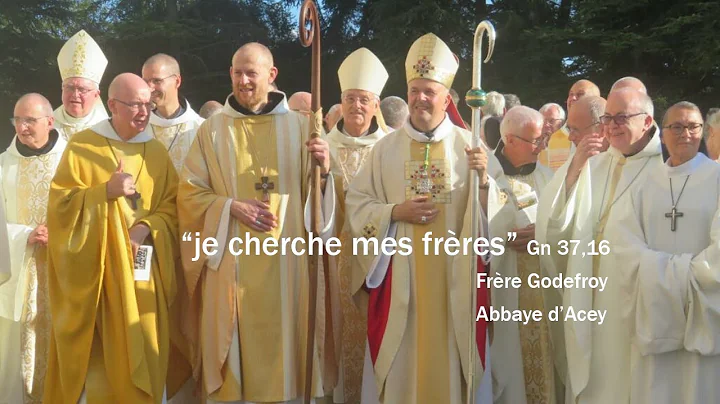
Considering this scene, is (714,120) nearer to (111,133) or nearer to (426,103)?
(426,103)

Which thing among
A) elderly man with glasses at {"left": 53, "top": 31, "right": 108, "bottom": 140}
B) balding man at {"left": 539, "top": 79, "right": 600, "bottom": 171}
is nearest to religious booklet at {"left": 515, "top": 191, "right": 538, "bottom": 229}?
balding man at {"left": 539, "top": 79, "right": 600, "bottom": 171}

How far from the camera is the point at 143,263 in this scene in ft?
20.0

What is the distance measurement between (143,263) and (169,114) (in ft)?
4.98

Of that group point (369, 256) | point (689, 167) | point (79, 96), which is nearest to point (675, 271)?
point (689, 167)

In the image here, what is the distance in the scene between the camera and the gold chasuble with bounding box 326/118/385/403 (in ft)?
20.9

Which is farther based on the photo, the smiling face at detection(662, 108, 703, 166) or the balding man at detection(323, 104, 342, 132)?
the balding man at detection(323, 104, 342, 132)

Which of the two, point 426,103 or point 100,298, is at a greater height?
point 426,103

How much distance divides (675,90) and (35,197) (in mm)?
13005

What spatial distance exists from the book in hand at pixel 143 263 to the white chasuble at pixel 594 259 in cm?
252

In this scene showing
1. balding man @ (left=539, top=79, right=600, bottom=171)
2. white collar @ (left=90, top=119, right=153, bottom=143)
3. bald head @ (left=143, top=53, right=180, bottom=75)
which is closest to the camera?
white collar @ (left=90, top=119, right=153, bottom=143)

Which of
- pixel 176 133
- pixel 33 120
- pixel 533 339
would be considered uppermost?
pixel 33 120

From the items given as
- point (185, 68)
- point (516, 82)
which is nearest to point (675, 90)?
point (516, 82)

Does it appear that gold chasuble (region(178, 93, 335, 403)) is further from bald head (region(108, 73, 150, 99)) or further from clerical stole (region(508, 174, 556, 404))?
clerical stole (region(508, 174, 556, 404))

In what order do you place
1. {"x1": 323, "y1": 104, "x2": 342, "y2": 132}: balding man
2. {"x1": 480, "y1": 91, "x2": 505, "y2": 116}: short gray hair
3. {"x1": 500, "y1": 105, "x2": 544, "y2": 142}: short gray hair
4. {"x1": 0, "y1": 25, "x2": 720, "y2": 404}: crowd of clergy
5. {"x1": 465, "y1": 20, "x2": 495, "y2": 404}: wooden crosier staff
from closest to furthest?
1. {"x1": 465, "y1": 20, "x2": 495, "y2": 404}: wooden crosier staff
2. {"x1": 0, "y1": 25, "x2": 720, "y2": 404}: crowd of clergy
3. {"x1": 500, "y1": 105, "x2": 544, "y2": 142}: short gray hair
4. {"x1": 323, "y1": 104, "x2": 342, "y2": 132}: balding man
5. {"x1": 480, "y1": 91, "x2": 505, "y2": 116}: short gray hair
